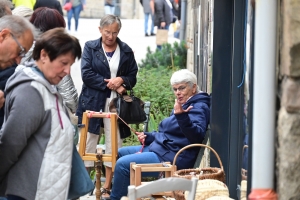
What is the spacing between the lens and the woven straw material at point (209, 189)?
184 inches

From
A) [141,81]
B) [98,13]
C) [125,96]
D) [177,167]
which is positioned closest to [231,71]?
[177,167]

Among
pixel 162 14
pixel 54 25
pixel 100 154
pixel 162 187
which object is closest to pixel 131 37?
pixel 162 14

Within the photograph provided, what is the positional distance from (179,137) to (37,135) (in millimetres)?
2233

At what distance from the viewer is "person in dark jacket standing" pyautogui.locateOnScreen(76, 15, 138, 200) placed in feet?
23.1

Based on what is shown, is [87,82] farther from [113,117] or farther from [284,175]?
[284,175]

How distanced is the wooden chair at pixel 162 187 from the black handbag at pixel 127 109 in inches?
130

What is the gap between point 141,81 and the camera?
10.9 metres

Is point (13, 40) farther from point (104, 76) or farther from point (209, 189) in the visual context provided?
point (104, 76)

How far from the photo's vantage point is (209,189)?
15.4 feet

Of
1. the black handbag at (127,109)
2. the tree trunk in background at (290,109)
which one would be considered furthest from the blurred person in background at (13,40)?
the black handbag at (127,109)

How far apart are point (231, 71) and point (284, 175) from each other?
8.56 ft

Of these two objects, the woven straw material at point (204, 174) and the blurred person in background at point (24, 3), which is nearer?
the woven straw material at point (204, 174)

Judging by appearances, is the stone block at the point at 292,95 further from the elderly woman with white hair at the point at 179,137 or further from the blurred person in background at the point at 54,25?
the blurred person in background at the point at 54,25

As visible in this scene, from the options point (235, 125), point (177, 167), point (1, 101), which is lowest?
point (177, 167)
